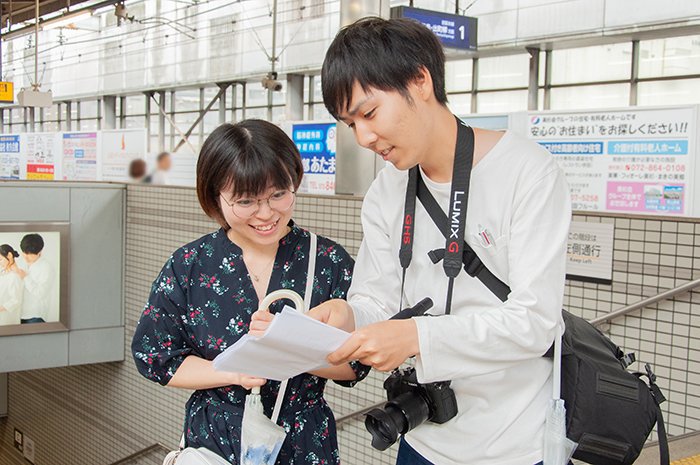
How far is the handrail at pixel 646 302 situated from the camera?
3.63 metres

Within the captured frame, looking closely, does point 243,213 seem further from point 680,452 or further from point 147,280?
point 147,280

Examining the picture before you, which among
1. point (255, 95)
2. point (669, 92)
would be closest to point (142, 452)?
point (669, 92)

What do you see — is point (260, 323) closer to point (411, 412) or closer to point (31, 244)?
point (411, 412)

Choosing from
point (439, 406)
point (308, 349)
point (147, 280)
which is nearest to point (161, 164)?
point (308, 349)

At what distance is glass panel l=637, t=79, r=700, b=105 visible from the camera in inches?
412

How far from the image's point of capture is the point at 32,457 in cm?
988

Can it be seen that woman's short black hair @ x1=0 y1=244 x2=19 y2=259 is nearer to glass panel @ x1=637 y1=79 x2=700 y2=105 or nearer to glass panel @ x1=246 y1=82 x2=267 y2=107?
glass panel @ x1=637 y1=79 x2=700 y2=105

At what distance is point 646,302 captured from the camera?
3723mm

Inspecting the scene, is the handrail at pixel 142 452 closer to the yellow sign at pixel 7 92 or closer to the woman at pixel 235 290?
the woman at pixel 235 290

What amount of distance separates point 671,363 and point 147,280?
5.24 m

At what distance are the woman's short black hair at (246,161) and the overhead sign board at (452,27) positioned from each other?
22.0ft

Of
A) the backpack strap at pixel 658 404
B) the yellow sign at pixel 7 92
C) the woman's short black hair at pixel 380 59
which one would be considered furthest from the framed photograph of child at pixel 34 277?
the yellow sign at pixel 7 92

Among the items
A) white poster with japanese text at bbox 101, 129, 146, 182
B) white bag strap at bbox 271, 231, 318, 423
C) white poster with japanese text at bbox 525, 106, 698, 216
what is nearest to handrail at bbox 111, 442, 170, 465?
white poster with japanese text at bbox 101, 129, 146, 182

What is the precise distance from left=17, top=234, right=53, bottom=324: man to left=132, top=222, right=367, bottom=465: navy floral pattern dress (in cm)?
612
